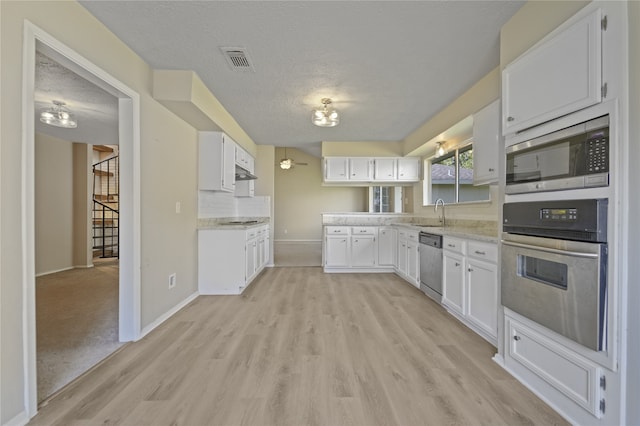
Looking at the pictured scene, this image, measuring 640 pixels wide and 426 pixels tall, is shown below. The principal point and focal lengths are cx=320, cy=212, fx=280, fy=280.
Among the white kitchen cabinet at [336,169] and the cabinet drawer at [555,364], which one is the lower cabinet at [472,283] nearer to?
the cabinet drawer at [555,364]

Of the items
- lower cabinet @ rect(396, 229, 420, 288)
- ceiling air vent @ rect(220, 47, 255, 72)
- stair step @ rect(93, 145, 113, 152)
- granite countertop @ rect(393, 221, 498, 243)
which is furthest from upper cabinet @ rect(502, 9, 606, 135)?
stair step @ rect(93, 145, 113, 152)

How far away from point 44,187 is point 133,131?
4.13 m

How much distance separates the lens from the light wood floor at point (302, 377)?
1538mm

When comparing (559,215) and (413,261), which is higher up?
(559,215)

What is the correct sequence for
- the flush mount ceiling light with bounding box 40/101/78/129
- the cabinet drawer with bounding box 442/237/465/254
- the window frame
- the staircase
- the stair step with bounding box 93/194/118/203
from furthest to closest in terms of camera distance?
the stair step with bounding box 93/194/118/203 < the staircase < the window frame < the flush mount ceiling light with bounding box 40/101/78/129 < the cabinet drawer with bounding box 442/237/465/254

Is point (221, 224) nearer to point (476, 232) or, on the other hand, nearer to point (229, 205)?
point (229, 205)

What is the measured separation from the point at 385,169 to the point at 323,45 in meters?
3.51

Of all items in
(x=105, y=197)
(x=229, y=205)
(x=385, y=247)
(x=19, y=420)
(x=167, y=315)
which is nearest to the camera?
(x=19, y=420)

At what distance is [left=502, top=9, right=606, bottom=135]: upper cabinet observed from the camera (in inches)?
54.8

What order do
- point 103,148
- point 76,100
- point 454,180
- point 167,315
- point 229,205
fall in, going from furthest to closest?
point 103,148, point 229,205, point 454,180, point 76,100, point 167,315

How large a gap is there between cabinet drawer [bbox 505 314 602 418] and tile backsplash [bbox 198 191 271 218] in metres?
3.73

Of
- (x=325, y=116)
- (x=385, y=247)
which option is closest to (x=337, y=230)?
(x=385, y=247)

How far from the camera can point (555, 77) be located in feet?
5.24

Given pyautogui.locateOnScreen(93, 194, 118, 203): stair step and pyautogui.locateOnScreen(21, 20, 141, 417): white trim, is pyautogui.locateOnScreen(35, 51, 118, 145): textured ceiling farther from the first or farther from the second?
pyautogui.locateOnScreen(93, 194, 118, 203): stair step
